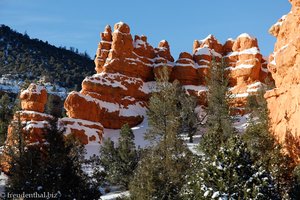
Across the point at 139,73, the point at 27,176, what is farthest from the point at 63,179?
the point at 139,73

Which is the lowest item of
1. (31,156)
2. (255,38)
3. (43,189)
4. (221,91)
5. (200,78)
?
(43,189)

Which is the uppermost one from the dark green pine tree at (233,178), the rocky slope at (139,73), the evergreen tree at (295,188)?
the rocky slope at (139,73)

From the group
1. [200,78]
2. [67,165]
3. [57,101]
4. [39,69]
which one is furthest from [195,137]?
[39,69]

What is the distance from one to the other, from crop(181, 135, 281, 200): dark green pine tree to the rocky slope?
4135 centimetres

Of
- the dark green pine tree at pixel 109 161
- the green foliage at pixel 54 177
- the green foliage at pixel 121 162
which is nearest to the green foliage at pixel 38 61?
the dark green pine tree at pixel 109 161

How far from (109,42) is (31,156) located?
5435 cm

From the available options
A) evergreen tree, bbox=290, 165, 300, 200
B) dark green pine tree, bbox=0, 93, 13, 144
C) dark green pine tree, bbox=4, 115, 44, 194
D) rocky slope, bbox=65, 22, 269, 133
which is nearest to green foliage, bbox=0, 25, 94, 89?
rocky slope, bbox=65, 22, 269, 133

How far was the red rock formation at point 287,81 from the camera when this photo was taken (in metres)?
27.1

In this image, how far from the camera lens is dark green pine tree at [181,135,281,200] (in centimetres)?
1788

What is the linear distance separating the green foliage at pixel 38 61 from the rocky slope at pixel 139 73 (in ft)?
194

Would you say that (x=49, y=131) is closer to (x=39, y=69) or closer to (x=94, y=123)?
(x=94, y=123)

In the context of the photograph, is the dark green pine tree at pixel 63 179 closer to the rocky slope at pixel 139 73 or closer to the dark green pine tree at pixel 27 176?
the dark green pine tree at pixel 27 176

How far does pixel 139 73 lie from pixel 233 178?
58.5 metres

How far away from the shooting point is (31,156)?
88.4ft
